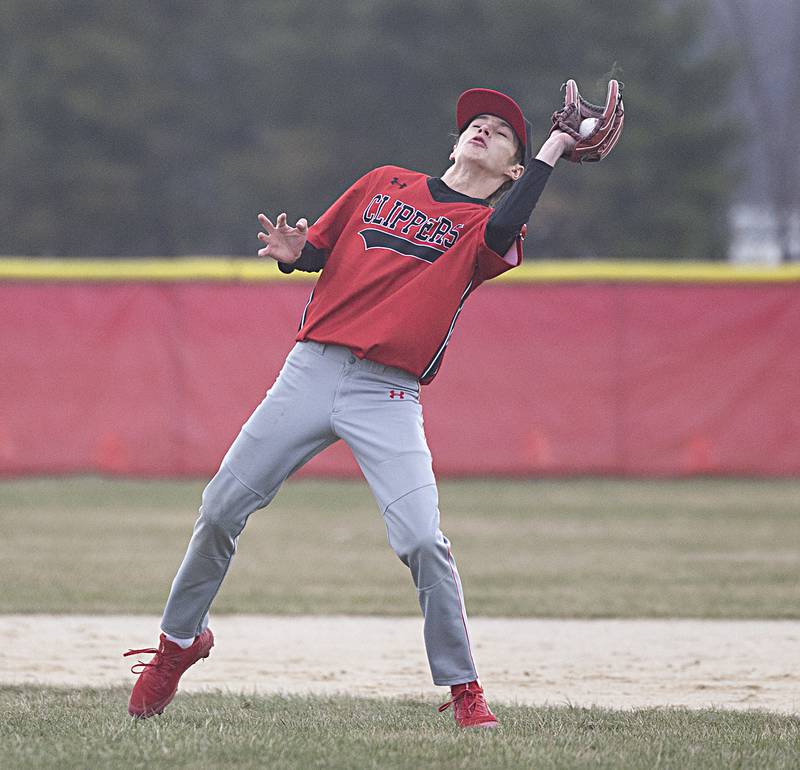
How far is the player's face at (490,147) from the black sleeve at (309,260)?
1.68 ft

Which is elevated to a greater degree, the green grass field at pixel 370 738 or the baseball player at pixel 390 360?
the baseball player at pixel 390 360

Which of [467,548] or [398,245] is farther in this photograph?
[467,548]

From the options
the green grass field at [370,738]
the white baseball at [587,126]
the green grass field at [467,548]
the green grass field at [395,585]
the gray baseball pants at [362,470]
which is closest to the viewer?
the green grass field at [370,738]

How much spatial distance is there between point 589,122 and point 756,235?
135 ft

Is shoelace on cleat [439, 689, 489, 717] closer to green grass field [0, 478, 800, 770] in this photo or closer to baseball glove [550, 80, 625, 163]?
green grass field [0, 478, 800, 770]

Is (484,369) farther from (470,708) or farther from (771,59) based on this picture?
(771,59)

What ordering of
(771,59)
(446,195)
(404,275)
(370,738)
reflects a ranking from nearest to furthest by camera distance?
(370,738) → (404,275) → (446,195) → (771,59)

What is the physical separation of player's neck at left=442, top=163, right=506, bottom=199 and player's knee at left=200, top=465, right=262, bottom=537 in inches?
44.0

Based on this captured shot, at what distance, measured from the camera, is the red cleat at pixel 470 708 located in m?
4.49

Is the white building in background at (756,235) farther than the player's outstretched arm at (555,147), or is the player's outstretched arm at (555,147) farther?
the white building in background at (756,235)

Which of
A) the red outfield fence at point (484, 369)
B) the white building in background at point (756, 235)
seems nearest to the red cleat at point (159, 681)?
the red outfield fence at point (484, 369)

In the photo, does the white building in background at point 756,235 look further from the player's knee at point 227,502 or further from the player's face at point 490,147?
the player's knee at point 227,502

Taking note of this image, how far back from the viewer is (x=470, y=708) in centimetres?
451

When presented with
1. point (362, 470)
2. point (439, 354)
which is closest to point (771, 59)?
point (439, 354)
